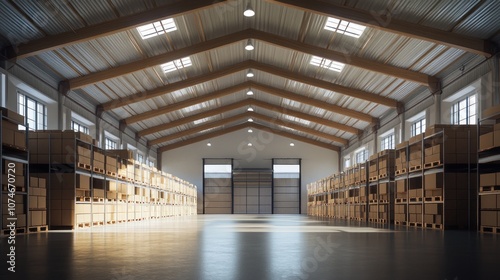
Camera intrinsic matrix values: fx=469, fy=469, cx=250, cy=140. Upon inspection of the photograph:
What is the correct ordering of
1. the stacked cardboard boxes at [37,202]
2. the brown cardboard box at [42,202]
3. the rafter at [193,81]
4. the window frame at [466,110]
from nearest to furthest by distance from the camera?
the stacked cardboard boxes at [37,202], the brown cardboard box at [42,202], the window frame at [466,110], the rafter at [193,81]

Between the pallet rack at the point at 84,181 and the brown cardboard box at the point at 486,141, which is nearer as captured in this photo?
the brown cardboard box at the point at 486,141

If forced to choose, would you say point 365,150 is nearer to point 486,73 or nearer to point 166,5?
point 486,73

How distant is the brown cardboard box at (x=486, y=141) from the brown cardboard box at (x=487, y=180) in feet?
1.94

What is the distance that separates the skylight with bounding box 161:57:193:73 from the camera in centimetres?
1881

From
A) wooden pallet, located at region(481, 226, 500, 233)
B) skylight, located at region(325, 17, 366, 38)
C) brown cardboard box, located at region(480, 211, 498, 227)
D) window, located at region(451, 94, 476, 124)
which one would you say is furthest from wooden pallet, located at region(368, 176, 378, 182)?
brown cardboard box, located at region(480, 211, 498, 227)

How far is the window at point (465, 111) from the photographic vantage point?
15484mm

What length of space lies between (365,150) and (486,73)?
1592cm

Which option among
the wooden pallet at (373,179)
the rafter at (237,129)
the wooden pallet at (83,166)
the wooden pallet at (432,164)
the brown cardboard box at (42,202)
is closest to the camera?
the brown cardboard box at (42,202)

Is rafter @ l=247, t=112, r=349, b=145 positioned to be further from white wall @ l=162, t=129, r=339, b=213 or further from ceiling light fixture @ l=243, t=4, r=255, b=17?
ceiling light fixture @ l=243, t=4, r=255, b=17

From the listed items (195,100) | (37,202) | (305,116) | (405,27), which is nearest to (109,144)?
(195,100)

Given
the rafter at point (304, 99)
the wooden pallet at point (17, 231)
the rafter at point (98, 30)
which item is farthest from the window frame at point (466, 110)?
the wooden pallet at point (17, 231)

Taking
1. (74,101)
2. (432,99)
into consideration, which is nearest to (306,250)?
(432,99)

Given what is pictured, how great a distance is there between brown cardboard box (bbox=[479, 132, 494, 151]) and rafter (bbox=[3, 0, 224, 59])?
7.77m

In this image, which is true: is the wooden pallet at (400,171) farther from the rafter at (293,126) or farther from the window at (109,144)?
the rafter at (293,126)
